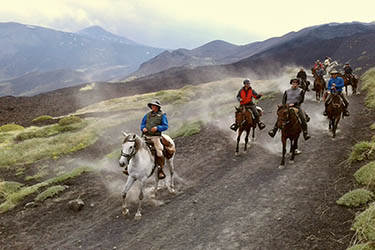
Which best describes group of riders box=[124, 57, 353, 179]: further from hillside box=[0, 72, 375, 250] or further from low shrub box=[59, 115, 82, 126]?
low shrub box=[59, 115, 82, 126]

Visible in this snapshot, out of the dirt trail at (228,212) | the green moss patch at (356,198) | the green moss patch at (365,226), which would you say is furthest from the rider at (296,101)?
the green moss patch at (365,226)

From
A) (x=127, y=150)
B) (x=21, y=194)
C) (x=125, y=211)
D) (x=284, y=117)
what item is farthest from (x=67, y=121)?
(x=284, y=117)

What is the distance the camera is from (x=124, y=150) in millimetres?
8727

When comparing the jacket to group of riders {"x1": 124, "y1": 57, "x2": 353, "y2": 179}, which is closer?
group of riders {"x1": 124, "y1": 57, "x2": 353, "y2": 179}

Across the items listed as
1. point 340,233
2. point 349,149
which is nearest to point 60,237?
point 340,233

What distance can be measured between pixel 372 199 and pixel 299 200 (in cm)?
203

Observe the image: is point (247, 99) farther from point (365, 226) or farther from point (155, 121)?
point (365, 226)

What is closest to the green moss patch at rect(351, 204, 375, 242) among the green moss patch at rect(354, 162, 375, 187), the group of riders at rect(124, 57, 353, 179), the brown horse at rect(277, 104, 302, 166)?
the green moss patch at rect(354, 162, 375, 187)

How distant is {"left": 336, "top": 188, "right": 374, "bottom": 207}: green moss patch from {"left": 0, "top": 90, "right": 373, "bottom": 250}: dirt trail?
241 millimetres

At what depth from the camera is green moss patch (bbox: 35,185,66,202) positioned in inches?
515

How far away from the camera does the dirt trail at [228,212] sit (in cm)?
758

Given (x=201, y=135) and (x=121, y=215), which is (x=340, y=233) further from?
(x=201, y=135)

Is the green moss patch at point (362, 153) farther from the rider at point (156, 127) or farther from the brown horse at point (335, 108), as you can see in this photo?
the rider at point (156, 127)

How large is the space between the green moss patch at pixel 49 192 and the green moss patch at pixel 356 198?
12.3 m
